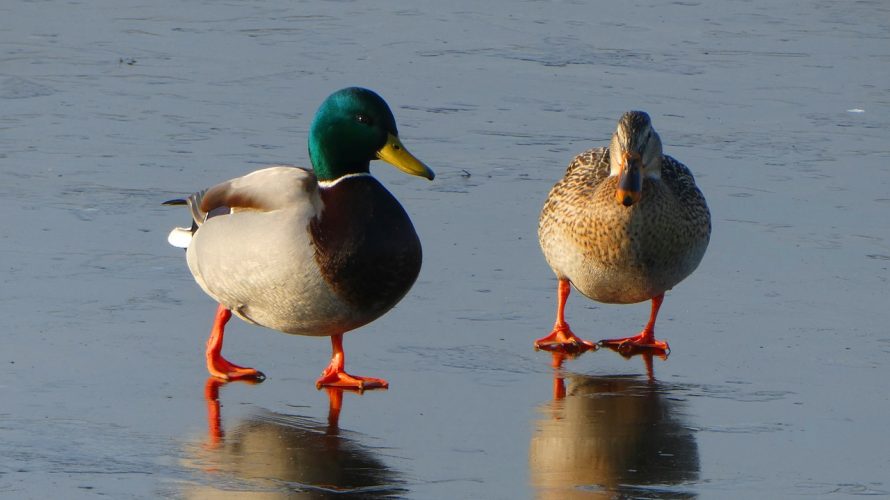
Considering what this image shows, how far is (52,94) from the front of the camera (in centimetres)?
923

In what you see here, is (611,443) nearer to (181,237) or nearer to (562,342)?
(562,342)

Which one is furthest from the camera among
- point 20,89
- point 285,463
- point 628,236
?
point 20,89

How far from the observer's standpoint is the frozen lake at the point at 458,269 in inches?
181

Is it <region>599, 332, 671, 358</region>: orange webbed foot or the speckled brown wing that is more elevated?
the speckled brown wing

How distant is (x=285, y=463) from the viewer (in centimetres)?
453

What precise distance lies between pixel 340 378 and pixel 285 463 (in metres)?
0.79

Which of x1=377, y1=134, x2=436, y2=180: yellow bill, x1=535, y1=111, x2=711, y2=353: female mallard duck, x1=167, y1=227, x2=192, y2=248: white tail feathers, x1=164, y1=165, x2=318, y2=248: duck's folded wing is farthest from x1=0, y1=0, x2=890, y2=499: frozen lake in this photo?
x1=377, y1=134, x2=436, y2=180: yellow bill

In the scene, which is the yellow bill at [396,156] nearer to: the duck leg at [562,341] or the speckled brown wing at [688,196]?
the duck leg at [562,341]

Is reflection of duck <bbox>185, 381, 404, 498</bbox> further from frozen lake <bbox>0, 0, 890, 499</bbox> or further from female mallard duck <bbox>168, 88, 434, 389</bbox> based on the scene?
female mallard duck <bbox>168, 88, 434, 389</bbox>

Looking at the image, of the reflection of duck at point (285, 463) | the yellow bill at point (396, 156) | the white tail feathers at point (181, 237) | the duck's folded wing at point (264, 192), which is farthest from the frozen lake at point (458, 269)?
the yellow bill at point (396, 156)

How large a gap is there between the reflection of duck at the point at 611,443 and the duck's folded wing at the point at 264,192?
1.02 meters

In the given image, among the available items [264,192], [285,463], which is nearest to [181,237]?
[264,192]

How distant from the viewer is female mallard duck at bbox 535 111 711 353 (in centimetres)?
596

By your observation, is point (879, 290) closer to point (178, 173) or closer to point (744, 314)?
point (744, 314)
